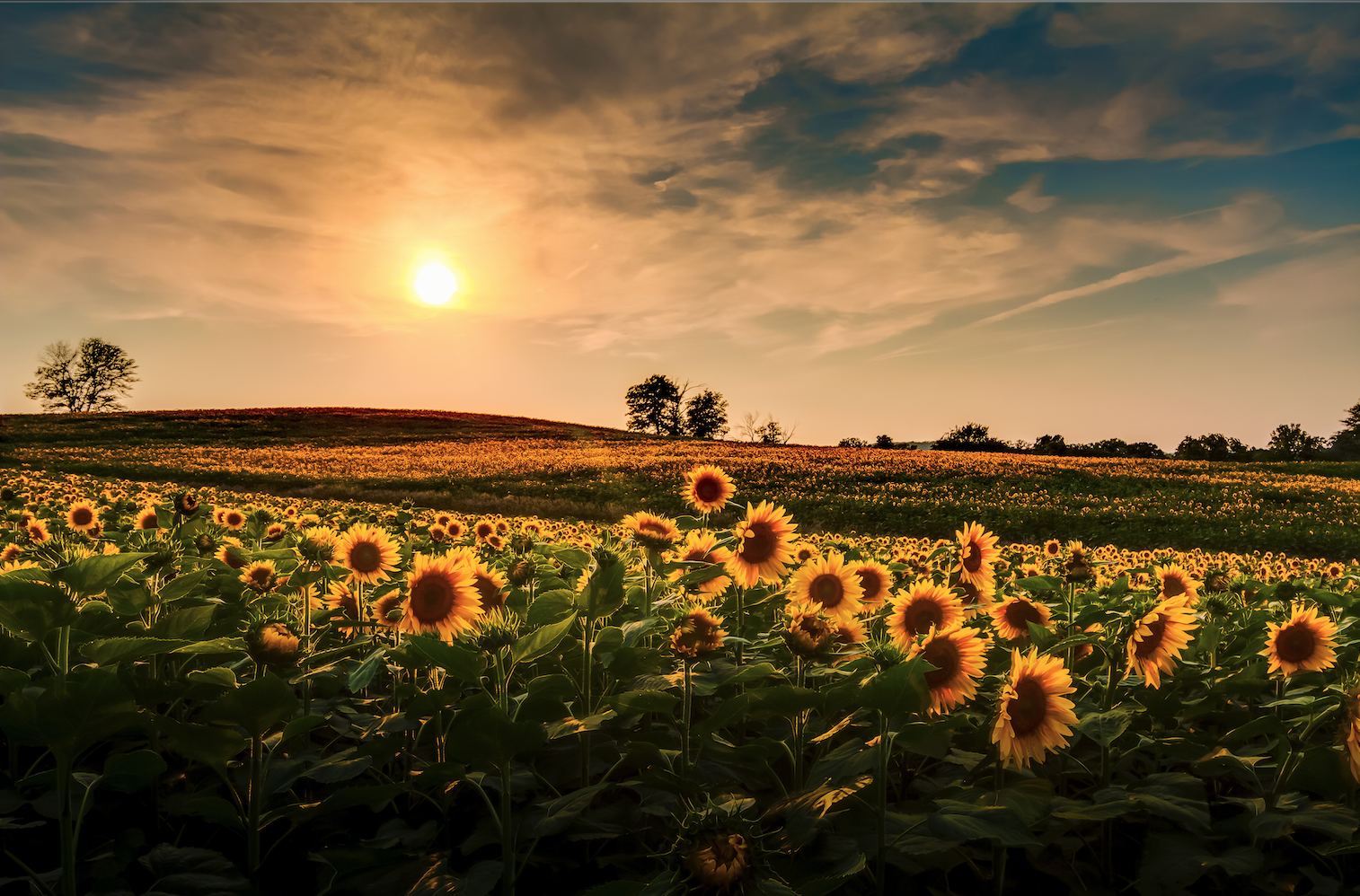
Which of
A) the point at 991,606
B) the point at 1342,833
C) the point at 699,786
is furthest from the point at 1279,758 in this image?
the point at 699,786

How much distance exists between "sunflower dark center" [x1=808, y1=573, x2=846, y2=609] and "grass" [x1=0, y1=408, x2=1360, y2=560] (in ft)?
63.0

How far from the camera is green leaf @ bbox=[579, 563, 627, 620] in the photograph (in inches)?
82.7

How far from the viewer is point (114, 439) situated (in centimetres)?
4762

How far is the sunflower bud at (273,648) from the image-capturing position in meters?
1.99

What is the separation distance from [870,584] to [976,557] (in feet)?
1.72

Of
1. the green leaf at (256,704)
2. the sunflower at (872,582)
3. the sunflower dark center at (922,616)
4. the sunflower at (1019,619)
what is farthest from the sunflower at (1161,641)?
the green leaf at (256,704)

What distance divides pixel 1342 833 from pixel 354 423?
6933 centimetres

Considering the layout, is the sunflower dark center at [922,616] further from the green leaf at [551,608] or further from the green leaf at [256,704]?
the green leaf at [256,704]

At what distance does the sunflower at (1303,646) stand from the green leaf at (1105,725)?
1.04m

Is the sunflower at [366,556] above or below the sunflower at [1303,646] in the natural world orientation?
above

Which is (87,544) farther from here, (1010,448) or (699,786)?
(1010,448)

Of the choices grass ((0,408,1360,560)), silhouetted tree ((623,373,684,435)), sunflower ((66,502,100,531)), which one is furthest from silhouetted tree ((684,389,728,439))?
sunflower ((66,502,100,531))

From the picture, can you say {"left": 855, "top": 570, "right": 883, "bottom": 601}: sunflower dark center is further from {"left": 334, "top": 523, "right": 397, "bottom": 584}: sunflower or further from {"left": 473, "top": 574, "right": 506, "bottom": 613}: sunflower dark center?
{"left": 334, "top": 523, "right": 397, "bottom": 584}: sunflower

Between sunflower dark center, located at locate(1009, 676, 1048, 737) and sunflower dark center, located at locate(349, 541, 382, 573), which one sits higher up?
sunflower dark center, located at locate(349, 541, 382, 573)
